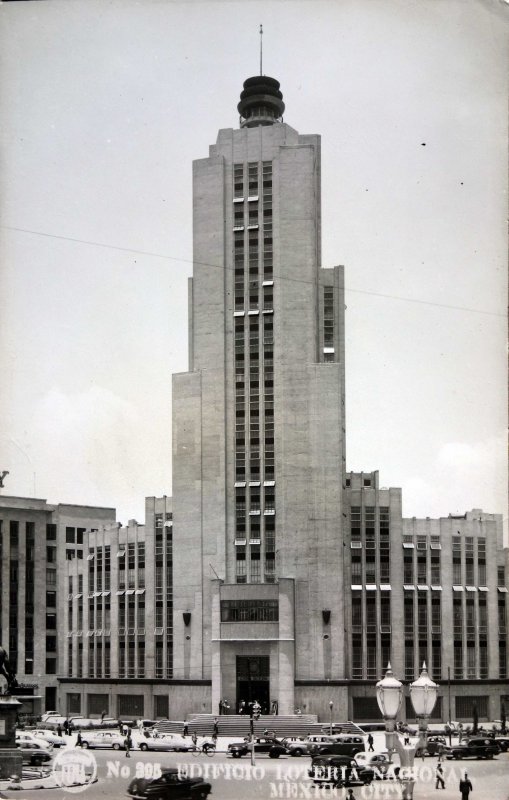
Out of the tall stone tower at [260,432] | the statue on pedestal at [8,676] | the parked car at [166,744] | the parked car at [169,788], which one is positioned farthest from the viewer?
the tall stone tower at [260,432]

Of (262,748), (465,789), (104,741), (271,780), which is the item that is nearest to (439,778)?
(465,789)

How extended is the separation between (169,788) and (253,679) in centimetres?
4024

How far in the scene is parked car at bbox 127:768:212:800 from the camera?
146 feet

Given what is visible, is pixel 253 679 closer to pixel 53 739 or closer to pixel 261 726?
pixel 261 726

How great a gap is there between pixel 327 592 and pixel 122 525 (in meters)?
20.8

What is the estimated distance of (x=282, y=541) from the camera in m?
85.7

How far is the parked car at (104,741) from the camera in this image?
68688mm

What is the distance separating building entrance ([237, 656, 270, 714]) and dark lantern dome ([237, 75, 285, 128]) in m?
38.5

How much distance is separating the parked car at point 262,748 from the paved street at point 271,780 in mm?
1124

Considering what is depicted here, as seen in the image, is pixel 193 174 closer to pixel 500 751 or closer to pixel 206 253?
pixel 206 253

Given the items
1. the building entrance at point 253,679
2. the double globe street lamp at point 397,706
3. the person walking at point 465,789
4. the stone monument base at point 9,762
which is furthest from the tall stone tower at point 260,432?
the double globe street lamp at point 397,706

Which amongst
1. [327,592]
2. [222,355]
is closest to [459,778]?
[327,592]

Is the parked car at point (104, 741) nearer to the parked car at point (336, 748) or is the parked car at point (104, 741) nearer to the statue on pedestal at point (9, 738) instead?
the parked car at point (336, 748)

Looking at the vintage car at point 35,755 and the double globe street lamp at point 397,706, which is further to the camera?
the vintage car at point 35,755
